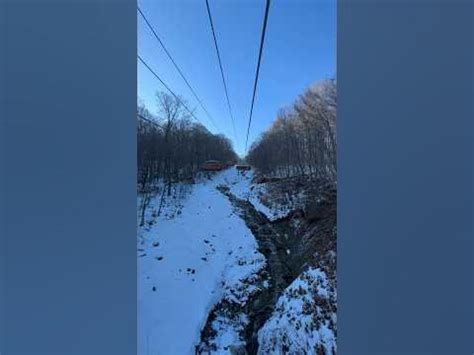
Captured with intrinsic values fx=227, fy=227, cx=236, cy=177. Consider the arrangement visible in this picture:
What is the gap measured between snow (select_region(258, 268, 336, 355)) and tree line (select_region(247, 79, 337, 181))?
1607mm

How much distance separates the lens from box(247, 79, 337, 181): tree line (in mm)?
3375

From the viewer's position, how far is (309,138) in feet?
16.5

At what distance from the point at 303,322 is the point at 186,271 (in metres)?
1.83

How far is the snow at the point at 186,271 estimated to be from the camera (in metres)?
2.27

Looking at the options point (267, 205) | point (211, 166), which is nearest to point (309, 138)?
point (267, 205)

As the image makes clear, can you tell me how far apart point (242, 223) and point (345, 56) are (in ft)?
17.3

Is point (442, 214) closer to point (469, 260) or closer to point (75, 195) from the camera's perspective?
point (469, 260)

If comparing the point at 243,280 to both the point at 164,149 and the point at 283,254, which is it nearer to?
the point at 283,254

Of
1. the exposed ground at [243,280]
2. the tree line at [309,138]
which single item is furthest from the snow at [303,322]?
the tree line at [309,138]

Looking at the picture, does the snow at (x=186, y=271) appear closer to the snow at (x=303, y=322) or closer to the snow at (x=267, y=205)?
the snow at (x=303, y=322)

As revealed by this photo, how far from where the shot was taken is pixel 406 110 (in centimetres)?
60

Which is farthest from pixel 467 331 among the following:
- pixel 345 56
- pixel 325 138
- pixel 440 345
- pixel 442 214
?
pixel 325 138

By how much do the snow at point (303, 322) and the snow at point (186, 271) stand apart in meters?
0.44

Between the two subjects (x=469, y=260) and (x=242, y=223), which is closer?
(x=469, y=260)
